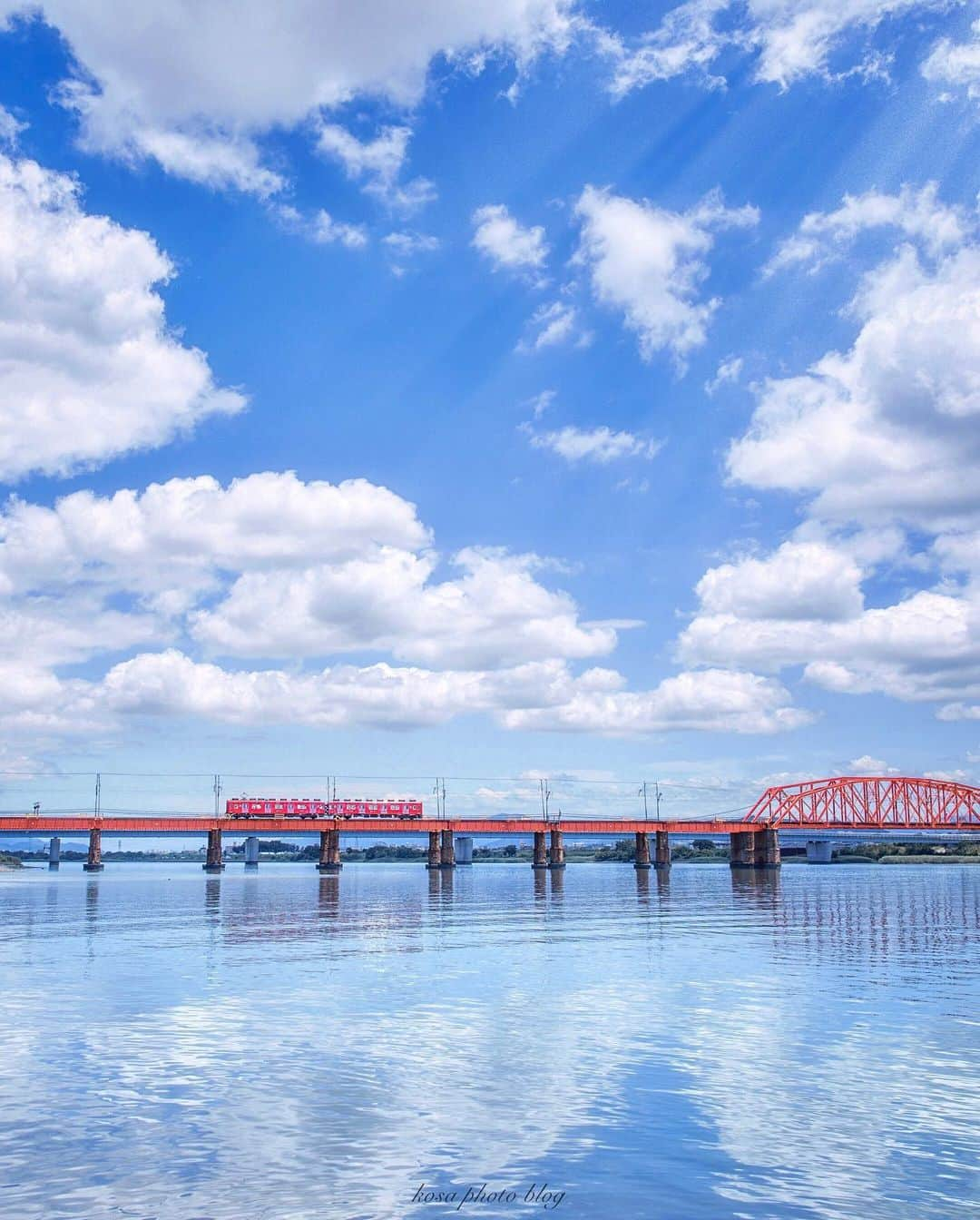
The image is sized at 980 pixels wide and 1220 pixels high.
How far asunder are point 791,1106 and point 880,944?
42.9 m

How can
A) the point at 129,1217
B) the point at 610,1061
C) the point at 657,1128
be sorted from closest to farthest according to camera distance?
the point at 129,1217, the point at 657,1128, the point at 610,1061

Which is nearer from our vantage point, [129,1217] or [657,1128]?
[129,1217]

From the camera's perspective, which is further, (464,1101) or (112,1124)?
(464,1101)

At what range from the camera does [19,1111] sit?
88.7 ft

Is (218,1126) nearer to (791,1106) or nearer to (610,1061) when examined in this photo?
(610,1061)

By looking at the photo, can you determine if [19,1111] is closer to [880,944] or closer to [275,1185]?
[275,1185]

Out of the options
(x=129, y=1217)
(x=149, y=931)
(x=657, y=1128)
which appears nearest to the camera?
(x=129, y=1217)

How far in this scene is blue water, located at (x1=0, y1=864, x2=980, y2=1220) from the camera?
69.8 ft

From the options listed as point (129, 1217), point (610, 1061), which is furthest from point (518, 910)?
point (129, 1217)

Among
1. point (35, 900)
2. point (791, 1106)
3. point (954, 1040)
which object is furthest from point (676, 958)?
point (35, 900)

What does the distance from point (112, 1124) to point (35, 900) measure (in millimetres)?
117917

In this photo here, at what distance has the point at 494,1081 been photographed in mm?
29891

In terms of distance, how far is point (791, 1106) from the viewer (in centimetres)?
2702

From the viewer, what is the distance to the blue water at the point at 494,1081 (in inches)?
837
